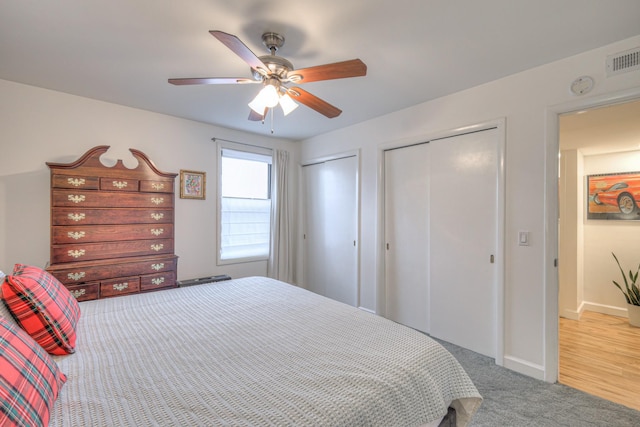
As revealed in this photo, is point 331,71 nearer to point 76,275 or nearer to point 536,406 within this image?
point 536,406

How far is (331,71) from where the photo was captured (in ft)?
5.56

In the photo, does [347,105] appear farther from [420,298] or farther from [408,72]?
[420,298]

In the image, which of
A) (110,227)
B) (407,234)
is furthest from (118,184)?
(407,234)

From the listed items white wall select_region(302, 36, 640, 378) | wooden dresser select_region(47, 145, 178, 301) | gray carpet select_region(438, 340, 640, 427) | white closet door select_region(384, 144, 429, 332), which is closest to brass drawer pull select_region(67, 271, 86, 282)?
wooden dresser select_region(47, 145, 178, 301)

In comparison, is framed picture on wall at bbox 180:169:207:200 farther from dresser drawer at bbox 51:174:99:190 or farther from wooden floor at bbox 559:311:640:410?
wooden floor at bbox 559:311:640:410

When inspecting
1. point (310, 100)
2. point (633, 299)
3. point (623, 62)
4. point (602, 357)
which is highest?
point (623, 62)

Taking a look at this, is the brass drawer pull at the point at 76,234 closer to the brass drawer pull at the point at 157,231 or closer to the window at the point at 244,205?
the brass drawer pull at the point at 157,231

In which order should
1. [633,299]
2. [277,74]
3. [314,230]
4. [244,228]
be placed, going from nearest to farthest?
1. [277,74]
2. [633,299]
3. [244,228]
4. [314,230]

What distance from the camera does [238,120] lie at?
3.59 metres

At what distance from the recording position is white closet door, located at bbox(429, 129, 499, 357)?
104 inches

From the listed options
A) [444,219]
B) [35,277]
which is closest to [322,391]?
[35,277]

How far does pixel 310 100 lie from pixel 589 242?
453 centimetres

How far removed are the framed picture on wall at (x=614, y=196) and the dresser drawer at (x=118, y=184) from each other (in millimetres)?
5867

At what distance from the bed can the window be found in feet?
7.02
